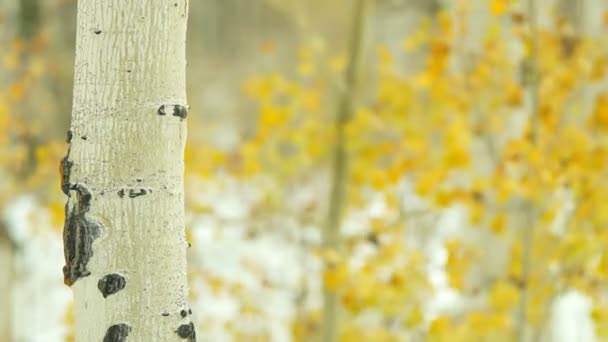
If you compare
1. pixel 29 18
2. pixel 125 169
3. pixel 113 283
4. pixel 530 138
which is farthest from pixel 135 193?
pixel 29 18

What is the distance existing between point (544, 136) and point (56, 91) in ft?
25.4

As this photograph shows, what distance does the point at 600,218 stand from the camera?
3799 mm

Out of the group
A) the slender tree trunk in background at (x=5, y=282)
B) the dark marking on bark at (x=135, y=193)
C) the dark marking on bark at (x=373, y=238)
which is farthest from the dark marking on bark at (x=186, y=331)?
the slender tree trunk in background at (x=5, y=282)

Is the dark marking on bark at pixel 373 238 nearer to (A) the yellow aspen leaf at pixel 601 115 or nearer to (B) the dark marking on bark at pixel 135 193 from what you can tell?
(A) the yellow aspen leaf at pixel 601 115

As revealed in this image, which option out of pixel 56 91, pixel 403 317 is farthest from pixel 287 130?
pixel 56 91

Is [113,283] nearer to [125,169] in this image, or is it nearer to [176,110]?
[125,169]

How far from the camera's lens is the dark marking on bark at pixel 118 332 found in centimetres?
122

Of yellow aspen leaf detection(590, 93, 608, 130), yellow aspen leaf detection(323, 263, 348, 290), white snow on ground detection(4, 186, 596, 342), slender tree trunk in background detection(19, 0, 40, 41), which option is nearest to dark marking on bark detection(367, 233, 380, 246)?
yellow aspen leaf detection(323, 263, 348, 290)

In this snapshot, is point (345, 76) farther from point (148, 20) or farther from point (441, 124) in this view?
point (148, 20)

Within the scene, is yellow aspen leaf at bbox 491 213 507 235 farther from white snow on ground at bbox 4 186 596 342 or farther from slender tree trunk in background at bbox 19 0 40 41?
slender tree trunk in background at bbox 19 0 40 41

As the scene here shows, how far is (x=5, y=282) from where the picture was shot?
629 cm

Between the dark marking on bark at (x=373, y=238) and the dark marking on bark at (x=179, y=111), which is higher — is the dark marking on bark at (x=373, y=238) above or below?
above

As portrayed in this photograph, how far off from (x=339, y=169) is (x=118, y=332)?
119 inches

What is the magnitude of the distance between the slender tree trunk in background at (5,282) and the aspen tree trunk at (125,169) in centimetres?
533
